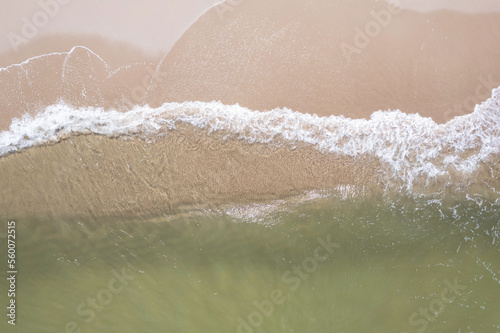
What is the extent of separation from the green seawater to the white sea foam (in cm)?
66

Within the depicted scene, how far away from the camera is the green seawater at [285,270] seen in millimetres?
4652

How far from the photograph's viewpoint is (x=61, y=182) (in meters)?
4.73

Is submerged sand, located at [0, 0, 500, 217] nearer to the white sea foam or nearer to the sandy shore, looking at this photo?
the sandy shore

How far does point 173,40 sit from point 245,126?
154cm

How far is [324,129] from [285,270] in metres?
2.01

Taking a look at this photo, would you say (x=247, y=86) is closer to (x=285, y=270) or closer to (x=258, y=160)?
(x=258, y=160)

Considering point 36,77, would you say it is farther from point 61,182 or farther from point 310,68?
point 310,68

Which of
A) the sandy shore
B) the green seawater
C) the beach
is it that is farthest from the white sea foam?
the green seawater

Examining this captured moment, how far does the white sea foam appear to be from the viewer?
4.65 m

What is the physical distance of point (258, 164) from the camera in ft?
15.3

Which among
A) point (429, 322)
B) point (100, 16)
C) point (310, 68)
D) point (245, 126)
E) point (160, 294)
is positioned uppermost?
point (100, 16)

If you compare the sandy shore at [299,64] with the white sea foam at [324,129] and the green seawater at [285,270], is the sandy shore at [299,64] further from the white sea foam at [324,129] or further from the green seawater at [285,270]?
the green seawater at [285,270]

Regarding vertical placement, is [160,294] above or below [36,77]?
below

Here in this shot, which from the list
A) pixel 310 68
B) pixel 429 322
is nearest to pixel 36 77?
pixel 310 68
